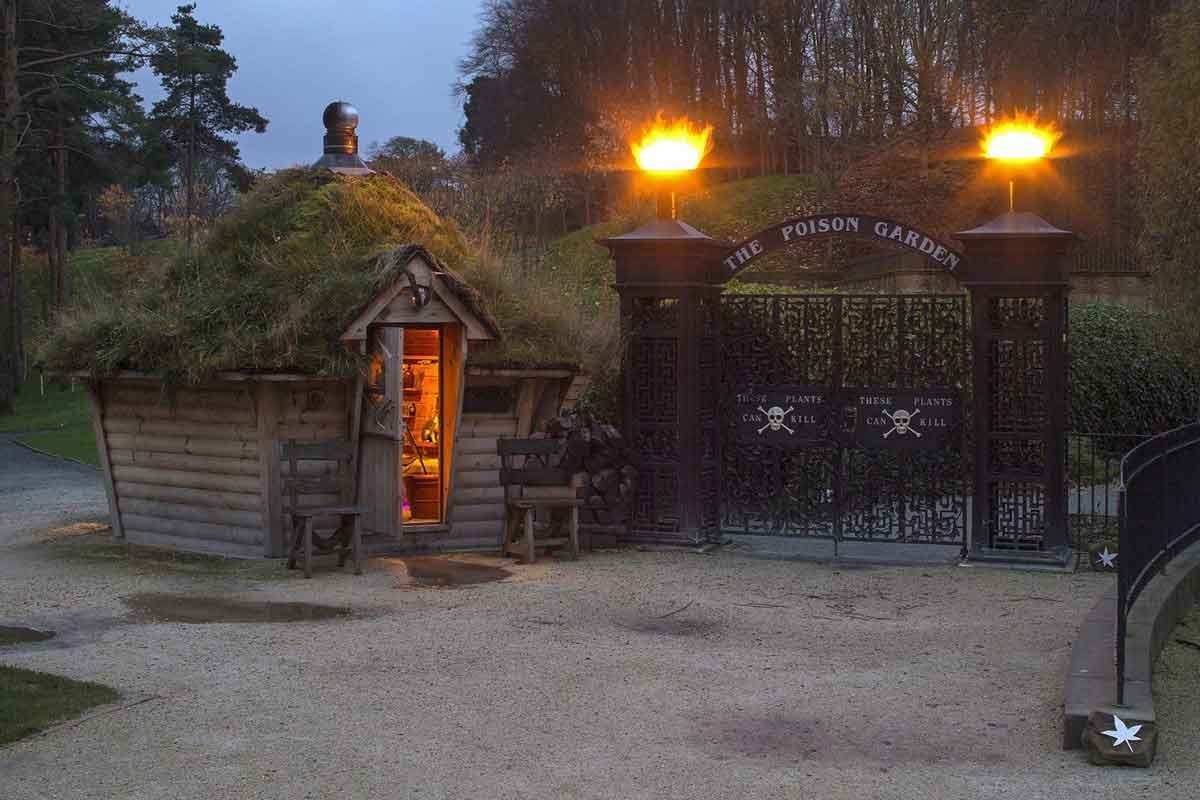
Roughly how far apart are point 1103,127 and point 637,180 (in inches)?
637

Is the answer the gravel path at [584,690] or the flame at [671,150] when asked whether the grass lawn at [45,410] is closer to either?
the flame at [671,150]

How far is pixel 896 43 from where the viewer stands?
148ft

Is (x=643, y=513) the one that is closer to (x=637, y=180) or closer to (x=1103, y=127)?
(x=1103, y=127)

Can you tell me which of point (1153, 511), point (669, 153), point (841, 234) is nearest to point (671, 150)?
point (669, 153)

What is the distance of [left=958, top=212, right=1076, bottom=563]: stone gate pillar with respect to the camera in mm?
13711

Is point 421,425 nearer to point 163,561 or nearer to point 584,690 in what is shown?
point 163,561

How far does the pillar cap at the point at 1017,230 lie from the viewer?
13.5 meters

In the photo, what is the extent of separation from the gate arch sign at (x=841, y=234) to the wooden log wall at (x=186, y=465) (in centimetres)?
511

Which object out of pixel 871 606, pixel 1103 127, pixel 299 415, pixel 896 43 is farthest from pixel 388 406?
pixel 896 43

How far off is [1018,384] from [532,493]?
475cm

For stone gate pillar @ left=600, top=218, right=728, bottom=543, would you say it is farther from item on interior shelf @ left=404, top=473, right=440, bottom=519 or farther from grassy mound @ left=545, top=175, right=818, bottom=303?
grassy mound @ left=545, top=175, right=818, bottom=303

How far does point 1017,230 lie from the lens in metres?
13.6

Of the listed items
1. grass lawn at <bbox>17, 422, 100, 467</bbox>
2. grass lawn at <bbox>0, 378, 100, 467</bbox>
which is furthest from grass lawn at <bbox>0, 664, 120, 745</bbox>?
grass lawn at <bbox>17, 422, 100, 467</bbox>

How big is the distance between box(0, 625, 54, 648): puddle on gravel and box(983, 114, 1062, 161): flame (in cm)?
941
